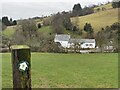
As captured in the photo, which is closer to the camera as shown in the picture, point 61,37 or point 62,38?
point 62,38

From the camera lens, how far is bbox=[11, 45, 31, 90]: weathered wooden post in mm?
2184

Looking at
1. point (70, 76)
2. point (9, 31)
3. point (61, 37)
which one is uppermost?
point (9, 31)

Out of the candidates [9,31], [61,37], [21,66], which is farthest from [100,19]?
[21,66]

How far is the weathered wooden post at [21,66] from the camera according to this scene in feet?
7.16

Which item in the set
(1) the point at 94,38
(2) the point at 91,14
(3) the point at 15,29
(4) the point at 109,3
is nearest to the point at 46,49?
(3) the point at 15,29

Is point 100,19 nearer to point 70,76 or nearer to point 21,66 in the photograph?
point 70,76

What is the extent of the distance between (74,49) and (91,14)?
121 ft

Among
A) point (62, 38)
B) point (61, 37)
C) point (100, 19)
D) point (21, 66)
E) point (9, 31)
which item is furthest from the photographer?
point (100, 19)

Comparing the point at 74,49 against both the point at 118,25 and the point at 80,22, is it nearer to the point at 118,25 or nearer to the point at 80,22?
the point at 118,25

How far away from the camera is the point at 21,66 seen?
7.20 feet

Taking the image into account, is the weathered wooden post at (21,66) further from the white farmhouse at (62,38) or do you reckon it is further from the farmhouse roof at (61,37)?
the farmhouse roof at (61,37)

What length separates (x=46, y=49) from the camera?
46.2m

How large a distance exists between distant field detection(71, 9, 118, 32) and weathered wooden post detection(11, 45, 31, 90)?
68203 millimetres

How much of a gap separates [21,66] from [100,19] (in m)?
77.5
